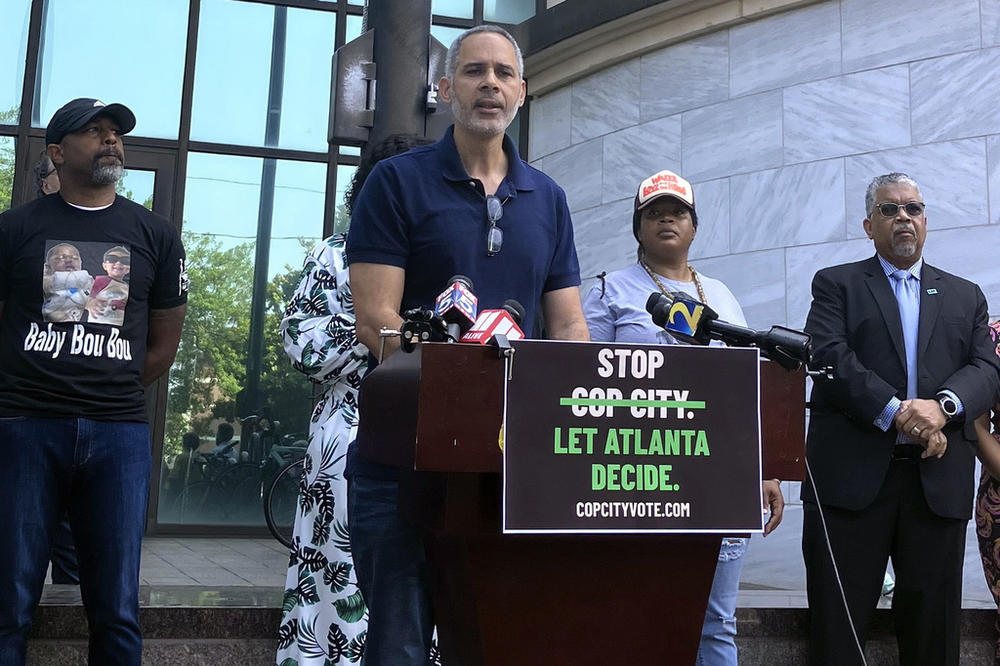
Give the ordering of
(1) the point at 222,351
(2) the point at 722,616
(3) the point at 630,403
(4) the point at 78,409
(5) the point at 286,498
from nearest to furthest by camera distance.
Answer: (3) the point at 630,403 → (4) the point at 78,409 → (2) the point at 722,616 → (5) the point at 286,498 → (1) the point at 222,351

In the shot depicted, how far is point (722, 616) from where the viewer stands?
3.96 meters

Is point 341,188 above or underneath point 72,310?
above

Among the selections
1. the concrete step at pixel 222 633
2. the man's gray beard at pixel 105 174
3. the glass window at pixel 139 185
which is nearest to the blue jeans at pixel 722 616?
the concrete step at pixel 222 633

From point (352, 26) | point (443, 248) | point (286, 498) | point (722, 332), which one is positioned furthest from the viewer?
point (352, 26)

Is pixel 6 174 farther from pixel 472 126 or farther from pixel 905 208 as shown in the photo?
pixel 472 126

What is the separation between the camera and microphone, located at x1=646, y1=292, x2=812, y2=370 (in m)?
2.32

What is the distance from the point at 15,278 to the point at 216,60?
276 inches

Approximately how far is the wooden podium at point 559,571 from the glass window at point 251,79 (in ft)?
28.0

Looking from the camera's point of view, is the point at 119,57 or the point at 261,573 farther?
the point at 119,57

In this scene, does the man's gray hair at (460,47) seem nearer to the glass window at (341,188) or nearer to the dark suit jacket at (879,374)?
the dark suit jacket at (879,374)

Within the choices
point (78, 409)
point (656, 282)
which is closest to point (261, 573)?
point (78, 409)

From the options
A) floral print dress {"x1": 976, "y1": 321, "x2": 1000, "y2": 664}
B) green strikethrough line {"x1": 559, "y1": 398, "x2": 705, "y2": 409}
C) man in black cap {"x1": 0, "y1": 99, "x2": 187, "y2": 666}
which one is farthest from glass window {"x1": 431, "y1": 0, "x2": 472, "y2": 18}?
green strikethrough line {"x1": 559, "y1": 398, "x2": 705, "y2": 409}

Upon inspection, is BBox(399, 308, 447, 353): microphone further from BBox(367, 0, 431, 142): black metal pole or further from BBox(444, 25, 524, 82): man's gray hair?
BBox(367, 0, 431, 142): black metal pole

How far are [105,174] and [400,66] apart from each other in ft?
4.78
